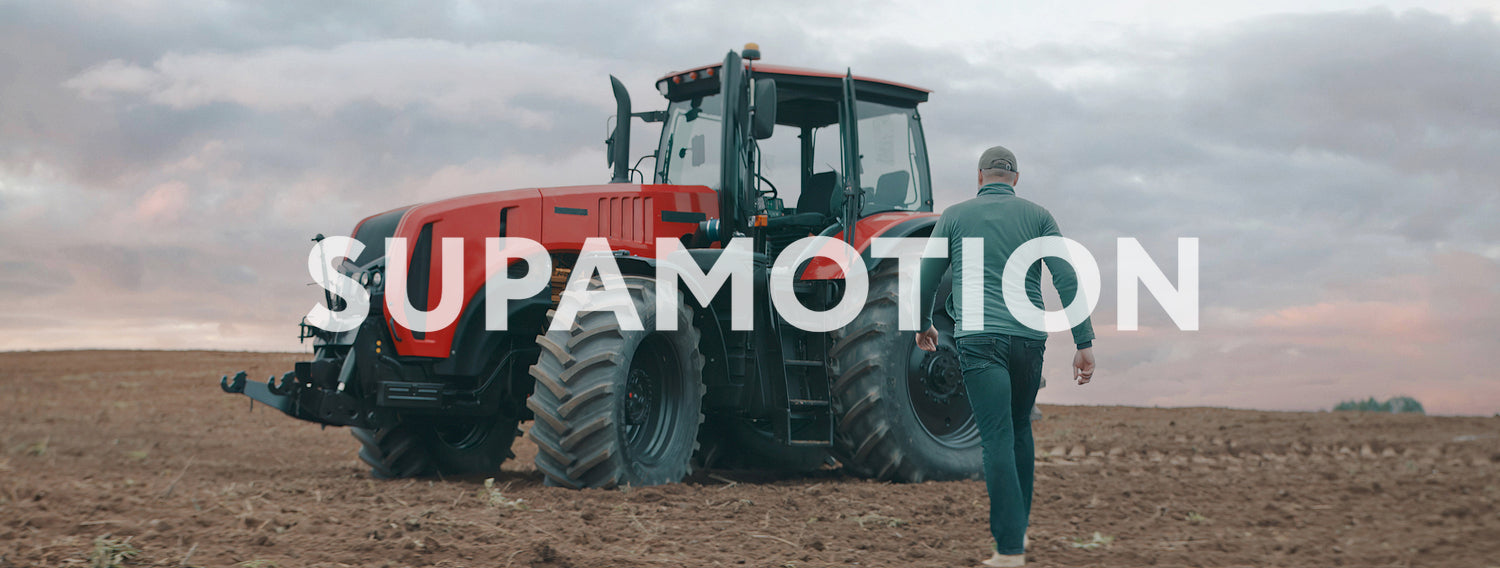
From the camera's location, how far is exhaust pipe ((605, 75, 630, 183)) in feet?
28.5

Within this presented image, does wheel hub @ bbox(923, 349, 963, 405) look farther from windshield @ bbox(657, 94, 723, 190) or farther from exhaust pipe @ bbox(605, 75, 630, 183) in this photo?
exhaust pipe @ bbox(605, 75, 630, 183)

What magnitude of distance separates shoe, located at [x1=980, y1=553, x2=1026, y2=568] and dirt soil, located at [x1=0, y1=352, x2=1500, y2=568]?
218 millimetres

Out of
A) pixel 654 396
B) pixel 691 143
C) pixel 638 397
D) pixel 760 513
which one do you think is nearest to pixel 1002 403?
pixel 760 513

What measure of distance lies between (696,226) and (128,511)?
3.94 meters

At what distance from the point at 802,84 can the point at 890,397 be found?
8.05ft

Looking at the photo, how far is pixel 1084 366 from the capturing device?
15.6ft

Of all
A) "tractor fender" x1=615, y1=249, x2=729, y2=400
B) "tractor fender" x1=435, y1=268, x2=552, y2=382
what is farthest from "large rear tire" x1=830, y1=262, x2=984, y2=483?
"tractor fender" x1=435, y1=268, x2=552, y2=382

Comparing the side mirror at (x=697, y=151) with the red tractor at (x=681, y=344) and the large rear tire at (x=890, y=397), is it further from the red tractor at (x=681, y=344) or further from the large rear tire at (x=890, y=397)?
the large rear tire at (x=890, y=397)

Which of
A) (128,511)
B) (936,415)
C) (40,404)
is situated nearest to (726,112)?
(936,415)

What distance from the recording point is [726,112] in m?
7.29

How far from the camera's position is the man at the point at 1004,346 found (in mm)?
4684

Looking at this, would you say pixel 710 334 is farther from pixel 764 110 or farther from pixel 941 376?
pixel 941 376

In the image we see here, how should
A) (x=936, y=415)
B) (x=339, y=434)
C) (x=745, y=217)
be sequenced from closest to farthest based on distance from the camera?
1. (x=745, y=217)
2. (x=936, y=415)
3. (x=339, y=434)

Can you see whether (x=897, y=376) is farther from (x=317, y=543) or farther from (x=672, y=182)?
(x=317, y=543)
